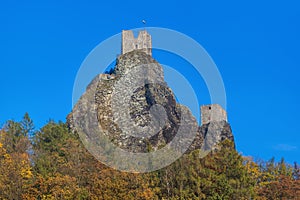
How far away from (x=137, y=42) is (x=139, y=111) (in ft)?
46.6

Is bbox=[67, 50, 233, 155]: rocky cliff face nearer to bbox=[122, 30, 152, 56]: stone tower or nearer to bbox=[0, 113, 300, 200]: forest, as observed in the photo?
bbox=[122, 30, 152, 56]: stone tower

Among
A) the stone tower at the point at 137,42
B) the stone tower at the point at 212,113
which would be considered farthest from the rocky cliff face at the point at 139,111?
the stone tower at the point at 137,42

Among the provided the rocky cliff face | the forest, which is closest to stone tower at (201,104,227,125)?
the rocky cliff face

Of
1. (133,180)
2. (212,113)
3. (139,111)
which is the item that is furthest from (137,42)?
(133,180)

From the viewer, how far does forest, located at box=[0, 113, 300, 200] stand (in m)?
45.5

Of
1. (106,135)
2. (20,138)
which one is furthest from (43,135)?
(106,135)

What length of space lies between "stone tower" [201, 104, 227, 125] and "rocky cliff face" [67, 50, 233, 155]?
0.80m

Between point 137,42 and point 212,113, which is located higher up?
point 137,42

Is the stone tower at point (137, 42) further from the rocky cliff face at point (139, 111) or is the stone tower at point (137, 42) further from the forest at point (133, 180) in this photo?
the forest at point (133, 180)

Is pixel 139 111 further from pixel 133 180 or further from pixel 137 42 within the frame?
pixel 133 180

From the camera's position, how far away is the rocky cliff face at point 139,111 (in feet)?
242

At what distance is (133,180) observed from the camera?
45.7 meters

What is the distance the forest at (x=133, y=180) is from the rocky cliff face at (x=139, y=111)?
48.2 feet

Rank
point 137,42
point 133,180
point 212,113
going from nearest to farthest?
point 133,180
point 212,113
point 137,42
